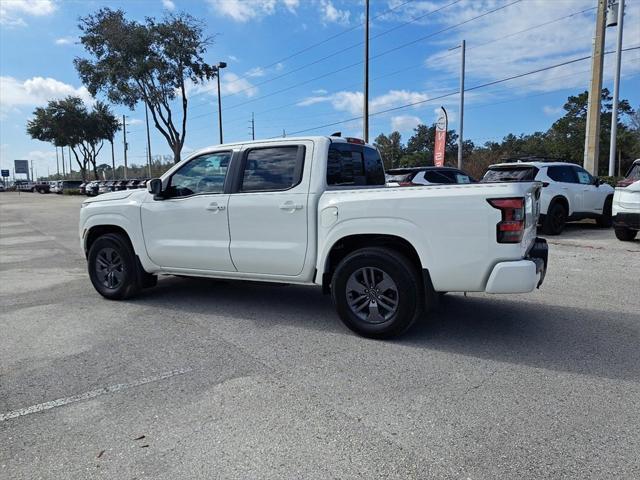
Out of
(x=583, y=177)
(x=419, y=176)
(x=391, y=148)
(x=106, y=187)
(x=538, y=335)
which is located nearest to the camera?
(x=538, y=335)

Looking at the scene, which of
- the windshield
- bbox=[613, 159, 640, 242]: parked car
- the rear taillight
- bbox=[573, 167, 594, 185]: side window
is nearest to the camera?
the rear taillight

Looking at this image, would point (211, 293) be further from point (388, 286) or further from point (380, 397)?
point (380, 397)

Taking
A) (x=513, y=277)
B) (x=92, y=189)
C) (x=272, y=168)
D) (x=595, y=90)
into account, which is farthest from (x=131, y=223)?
(x=92, y=189)

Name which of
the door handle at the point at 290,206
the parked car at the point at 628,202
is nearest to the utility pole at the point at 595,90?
the parked car at the point at 628,202

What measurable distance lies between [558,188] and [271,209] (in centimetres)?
904

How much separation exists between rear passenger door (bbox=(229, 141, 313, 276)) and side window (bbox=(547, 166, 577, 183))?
8.71 m

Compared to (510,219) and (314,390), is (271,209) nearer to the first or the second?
(314,390)

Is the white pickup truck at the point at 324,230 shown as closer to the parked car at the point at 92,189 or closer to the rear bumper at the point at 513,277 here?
the rear bumper at the point at 513,277

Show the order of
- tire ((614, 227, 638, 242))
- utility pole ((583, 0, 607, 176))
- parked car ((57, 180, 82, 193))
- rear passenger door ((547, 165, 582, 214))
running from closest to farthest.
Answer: tire ((614, 227, 638, 242)), rear passenger door ((547, 165, 582, 214)), utility pole ((583, 0, 607, 176)), parked car ((57, 180, 82, 193))

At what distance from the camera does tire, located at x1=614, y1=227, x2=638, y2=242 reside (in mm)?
10164

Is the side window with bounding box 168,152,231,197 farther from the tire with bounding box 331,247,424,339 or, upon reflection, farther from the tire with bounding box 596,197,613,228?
the tire with bounding box 596,197,613,228

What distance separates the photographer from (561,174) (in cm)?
1175

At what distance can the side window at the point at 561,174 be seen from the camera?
11594mm

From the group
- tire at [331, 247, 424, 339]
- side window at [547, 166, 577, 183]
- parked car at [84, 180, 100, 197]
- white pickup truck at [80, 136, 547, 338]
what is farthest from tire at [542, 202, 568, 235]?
parked car at [84, 180, 100, 197]
